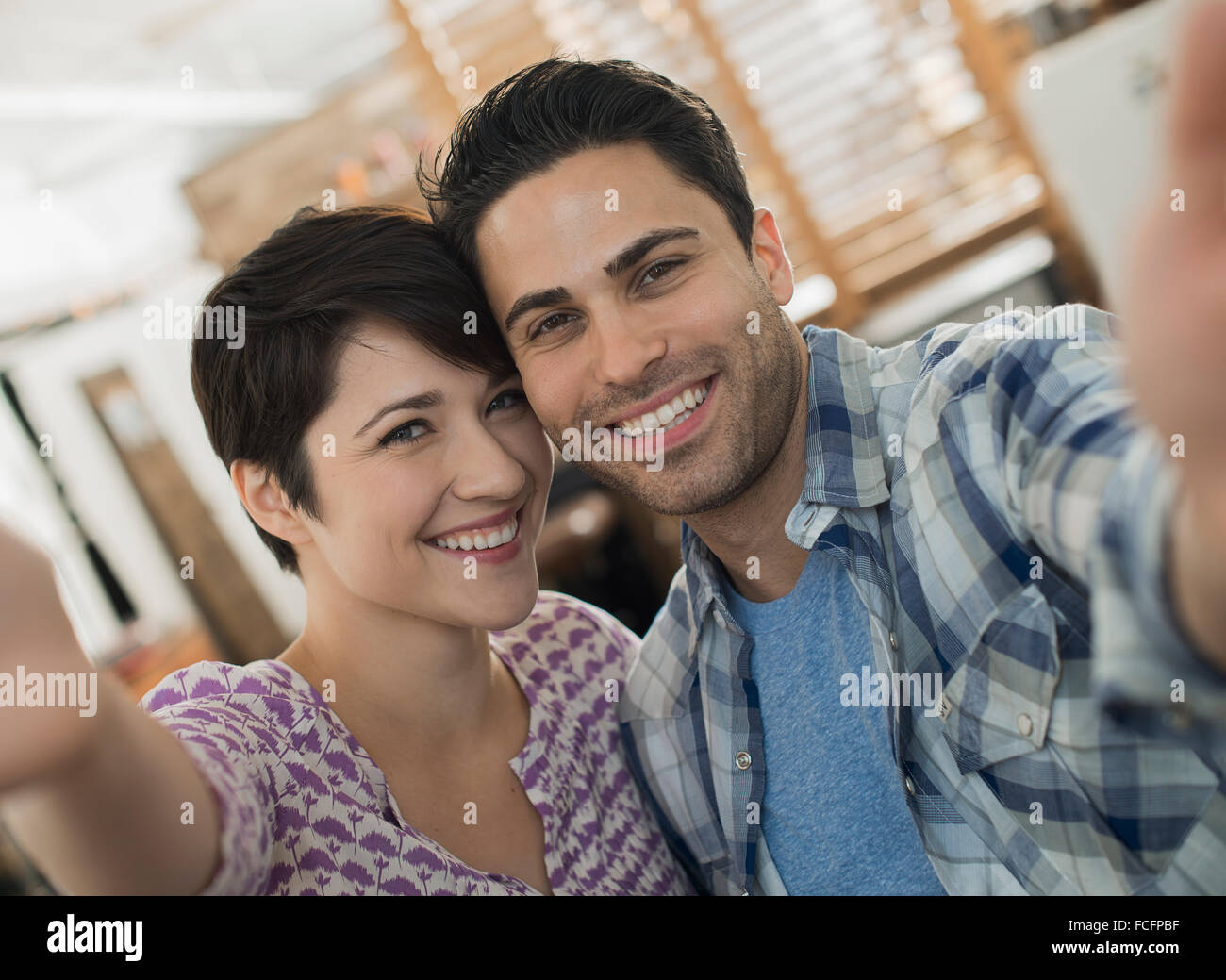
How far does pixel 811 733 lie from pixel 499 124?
1.00 m

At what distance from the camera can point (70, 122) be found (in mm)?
5129

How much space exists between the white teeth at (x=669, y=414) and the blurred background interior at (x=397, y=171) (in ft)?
7.88

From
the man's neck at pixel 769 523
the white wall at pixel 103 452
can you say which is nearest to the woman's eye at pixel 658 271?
the man's neck at pixel 769 523

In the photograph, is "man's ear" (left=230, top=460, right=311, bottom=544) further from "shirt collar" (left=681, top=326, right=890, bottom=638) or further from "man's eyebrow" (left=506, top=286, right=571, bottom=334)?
"shirt collar" (left=681, top=326, right=890, bottom=638)

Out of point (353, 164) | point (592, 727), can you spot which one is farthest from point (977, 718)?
point (353, 164)

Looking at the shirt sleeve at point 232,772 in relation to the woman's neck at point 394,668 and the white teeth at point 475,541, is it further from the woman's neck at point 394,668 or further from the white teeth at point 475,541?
the white teeth at point 475,541

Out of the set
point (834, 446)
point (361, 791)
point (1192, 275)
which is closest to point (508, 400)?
point (834, 446)

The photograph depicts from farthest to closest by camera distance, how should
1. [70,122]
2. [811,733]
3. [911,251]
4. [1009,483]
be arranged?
[70,122] < [911,251] < [811,733] < [1009,483]

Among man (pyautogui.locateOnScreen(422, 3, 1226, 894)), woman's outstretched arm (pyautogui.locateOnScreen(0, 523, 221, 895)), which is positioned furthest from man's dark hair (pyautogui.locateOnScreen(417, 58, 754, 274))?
woman's outstretched arm (pyautogui.locateOnScreen(0, 523, 221, 895))

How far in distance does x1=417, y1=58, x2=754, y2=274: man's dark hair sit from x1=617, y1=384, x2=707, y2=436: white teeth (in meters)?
0.30

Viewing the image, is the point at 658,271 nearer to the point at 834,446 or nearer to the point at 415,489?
the point at 834,446

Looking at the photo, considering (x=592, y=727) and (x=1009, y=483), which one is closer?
(x=1009, y=483)

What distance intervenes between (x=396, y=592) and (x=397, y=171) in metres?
3.71
